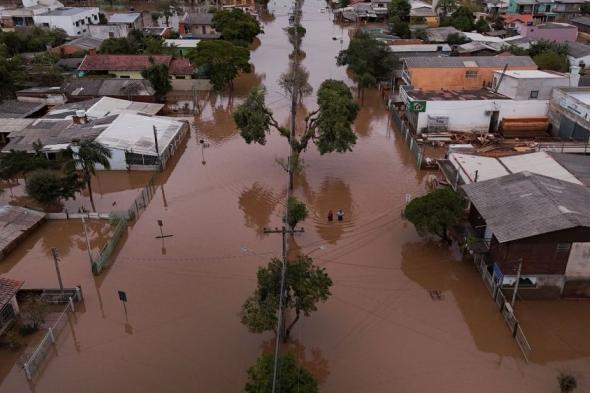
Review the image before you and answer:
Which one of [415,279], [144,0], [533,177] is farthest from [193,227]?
[144,0]

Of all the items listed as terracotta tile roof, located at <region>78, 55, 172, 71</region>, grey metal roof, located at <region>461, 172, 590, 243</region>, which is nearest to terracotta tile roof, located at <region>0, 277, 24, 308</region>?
grey metal roof, located at <region>461, 172, 590, 243</region>

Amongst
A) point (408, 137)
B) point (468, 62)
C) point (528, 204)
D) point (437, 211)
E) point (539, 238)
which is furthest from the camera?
point (468, 62)

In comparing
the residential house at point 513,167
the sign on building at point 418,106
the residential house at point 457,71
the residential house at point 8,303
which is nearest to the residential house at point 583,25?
the residential house at point 457,71

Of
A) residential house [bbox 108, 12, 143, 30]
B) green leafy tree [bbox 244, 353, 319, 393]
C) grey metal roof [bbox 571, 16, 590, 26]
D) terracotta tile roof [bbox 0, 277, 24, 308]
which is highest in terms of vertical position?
residential house [bbox 108, 12, 143, 30]

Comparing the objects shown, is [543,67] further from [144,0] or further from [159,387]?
[144,0]

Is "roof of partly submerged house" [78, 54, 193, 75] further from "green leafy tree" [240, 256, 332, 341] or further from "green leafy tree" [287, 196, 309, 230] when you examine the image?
"green leafy tree" [240, 256, 332, 341]

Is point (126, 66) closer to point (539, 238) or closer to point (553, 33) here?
point (539, 238)

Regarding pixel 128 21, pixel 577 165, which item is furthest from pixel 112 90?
pixel 577 165
